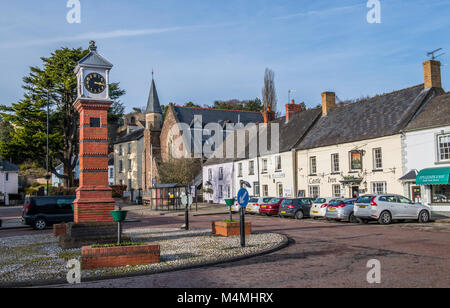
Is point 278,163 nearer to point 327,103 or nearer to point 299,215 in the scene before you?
point 327,103

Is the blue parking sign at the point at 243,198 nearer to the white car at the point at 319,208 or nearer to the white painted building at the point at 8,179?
the white car at the point at 319,208

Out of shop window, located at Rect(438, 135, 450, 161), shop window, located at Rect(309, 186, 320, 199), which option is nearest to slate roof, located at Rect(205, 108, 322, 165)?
shop window, located at Rect(309, 186, 320, 199)

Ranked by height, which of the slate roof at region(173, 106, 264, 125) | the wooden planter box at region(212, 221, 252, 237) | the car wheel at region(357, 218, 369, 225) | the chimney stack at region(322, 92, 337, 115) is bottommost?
the car wheel at region(357, 218, 369, 225)

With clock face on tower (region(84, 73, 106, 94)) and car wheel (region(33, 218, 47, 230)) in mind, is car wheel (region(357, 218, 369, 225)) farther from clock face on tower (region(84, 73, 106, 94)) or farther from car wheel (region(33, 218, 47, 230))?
car wheel (region(33, 218, 47, 230))

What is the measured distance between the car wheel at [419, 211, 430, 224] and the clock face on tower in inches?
674

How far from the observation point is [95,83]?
1575 centimetres

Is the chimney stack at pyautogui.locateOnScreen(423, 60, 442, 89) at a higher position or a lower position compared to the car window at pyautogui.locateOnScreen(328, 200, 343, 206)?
higher

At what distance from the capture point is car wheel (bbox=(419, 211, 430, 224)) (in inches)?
870

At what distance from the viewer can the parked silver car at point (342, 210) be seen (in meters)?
23.2

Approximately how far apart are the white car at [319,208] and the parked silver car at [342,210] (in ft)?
3.87

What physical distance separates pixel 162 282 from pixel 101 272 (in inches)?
69.9

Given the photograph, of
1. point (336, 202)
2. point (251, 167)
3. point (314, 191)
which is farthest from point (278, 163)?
point (336, 202)

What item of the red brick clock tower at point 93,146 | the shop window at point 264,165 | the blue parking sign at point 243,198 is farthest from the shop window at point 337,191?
the red brick clock tower at point 93,146
